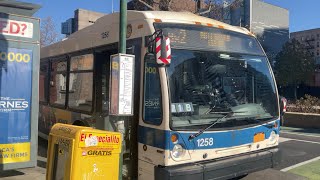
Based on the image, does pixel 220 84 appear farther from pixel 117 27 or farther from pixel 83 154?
pixel 83 154

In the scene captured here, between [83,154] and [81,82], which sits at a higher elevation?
[81,82]

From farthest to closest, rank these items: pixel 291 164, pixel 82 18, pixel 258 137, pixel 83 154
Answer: pixel 82 18
pixel 291 164
pixel 258 137
pixel 83 154

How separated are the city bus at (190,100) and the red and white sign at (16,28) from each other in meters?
1.33

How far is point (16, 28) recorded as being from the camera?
5.68 metres

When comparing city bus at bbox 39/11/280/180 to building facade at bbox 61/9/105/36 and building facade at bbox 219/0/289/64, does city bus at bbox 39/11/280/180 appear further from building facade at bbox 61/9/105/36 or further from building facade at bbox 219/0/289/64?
building facade at bbox 219/0/289/64

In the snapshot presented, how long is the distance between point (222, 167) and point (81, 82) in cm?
340

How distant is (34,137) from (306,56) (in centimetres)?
5412

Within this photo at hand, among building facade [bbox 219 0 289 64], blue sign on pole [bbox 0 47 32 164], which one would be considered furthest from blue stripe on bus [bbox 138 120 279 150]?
building facade [bbox 219 0 289 64]

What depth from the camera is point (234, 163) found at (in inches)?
214

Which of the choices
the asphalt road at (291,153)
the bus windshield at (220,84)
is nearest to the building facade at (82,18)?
the asphalt road at (291,153)

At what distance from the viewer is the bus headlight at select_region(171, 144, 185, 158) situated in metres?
4.95

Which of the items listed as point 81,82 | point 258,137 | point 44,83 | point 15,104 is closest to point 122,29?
point 15,104

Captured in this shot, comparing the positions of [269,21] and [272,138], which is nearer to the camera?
[272,138]

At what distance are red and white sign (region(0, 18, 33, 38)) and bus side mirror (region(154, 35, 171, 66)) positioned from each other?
2182mm
